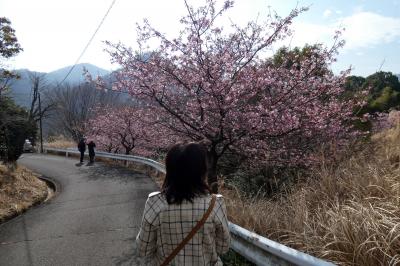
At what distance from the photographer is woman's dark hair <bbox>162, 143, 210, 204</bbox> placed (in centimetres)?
321

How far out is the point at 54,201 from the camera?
44.9 ft

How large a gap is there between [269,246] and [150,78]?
6.00 meters

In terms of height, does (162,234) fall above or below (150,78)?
below

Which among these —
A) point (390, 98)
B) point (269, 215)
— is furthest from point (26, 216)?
point (390, 98)

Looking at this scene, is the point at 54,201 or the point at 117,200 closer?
the point at 117,200

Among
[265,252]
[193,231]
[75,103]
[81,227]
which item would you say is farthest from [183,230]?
[75,103]

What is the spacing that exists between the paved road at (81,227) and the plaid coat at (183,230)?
380cm

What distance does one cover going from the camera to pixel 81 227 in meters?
9.64

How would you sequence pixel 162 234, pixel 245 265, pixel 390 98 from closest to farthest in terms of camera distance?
pixel 162 234
pixel 245 265
pixel 390 98

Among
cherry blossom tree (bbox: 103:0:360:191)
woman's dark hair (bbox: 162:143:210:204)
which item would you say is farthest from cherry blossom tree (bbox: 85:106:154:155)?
woman's dark hair (bbox: 162:143:210:204)

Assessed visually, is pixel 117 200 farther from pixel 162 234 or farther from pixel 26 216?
pixel 162 234

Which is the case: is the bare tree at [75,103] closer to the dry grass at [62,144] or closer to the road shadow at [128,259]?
the dry grass at [62,144]

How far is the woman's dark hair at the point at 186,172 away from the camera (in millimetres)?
3205

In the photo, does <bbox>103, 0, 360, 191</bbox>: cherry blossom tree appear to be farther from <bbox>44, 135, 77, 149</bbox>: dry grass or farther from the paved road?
<bbox>44, 135, 77, 149</bbox>: dry grass
